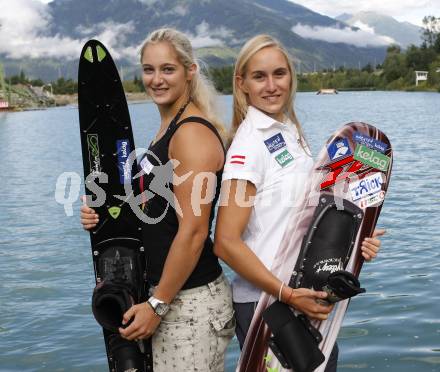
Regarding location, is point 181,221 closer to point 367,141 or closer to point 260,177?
point 260,177

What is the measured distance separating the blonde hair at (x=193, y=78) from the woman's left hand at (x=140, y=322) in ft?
3.11

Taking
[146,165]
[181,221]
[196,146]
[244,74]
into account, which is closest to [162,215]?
[181,221]

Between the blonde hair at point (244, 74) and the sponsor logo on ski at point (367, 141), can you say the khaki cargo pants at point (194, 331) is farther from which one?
the sponsor logo on ski at point (367, 141)

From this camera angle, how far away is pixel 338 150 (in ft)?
11.2

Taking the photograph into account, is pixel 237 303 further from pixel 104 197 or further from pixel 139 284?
pixel 104 197

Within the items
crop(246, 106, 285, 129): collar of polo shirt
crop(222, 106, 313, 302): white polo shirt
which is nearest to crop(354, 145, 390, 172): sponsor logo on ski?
crop(222, 106, 313, 302): white polo shirt

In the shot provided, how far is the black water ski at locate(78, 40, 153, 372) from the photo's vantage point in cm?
339

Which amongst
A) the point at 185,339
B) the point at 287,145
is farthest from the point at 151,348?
the point at 287,145

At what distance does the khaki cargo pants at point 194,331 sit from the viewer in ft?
9.79

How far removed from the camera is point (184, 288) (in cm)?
303

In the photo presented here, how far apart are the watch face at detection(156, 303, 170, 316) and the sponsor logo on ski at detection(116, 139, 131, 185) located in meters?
0.96

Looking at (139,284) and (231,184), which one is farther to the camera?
(139,284)

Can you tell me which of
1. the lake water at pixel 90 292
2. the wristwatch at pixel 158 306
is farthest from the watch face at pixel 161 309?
the lake water at pixel 90 292

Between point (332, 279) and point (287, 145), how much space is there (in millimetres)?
688
